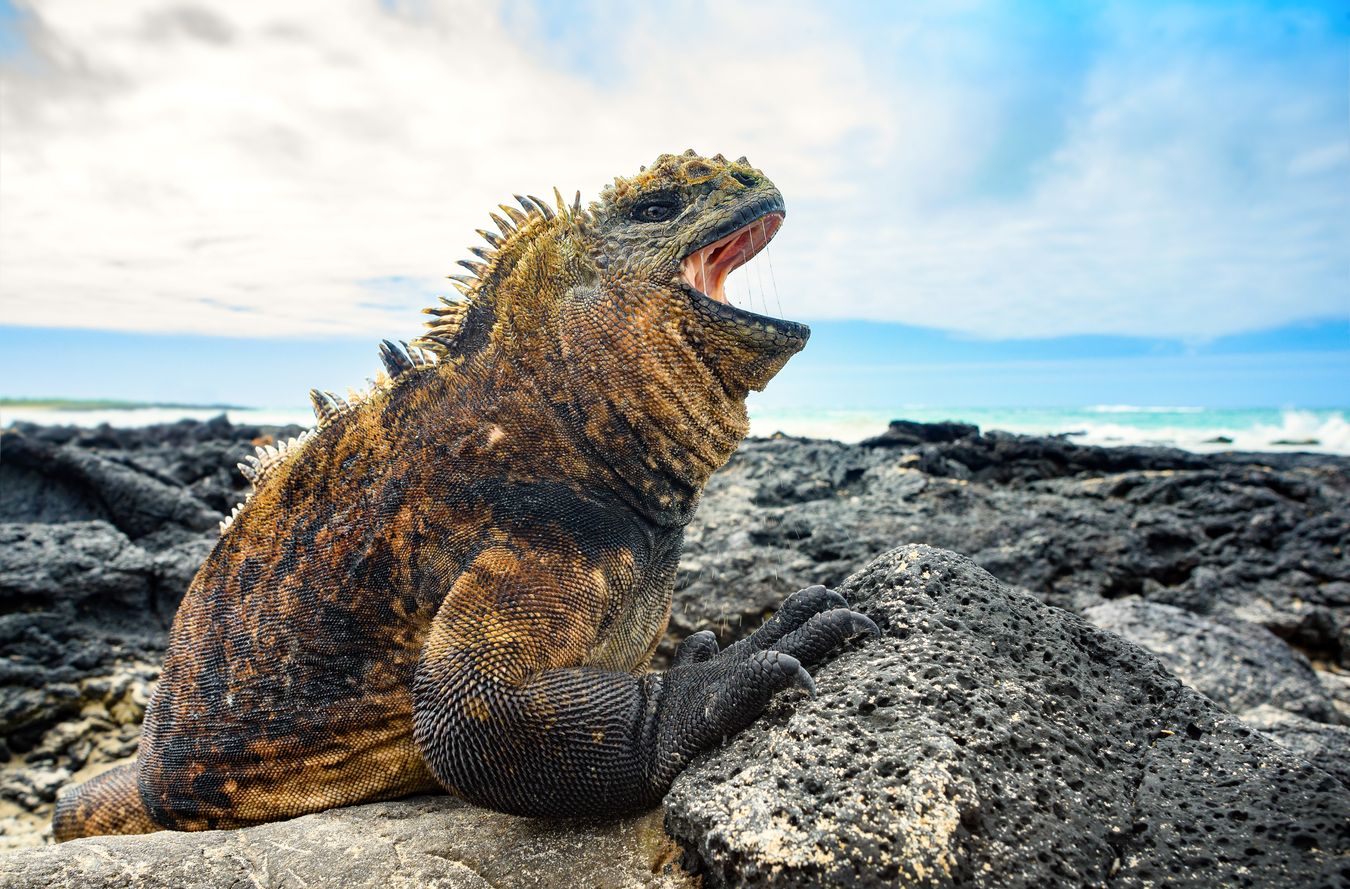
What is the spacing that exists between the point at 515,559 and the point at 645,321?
839mm

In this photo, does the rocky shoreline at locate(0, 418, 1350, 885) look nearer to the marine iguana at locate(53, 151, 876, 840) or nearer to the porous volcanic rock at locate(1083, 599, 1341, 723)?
the porous volcanic rock at locate(1083, 599, 1341, 723)

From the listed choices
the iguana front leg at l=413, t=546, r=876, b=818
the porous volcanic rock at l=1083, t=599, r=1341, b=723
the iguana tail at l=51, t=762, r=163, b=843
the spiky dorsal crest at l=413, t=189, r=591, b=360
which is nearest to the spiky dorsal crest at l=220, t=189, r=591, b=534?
the spiky dorsal crest at l=413, t=189, r=591, b=360

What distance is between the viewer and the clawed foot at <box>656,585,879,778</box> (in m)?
2.22

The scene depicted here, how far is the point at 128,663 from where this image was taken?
17.0 ft

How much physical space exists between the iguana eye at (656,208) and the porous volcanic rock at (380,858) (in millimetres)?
1888

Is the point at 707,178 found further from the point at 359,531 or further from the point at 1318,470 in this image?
the point at 1318,470

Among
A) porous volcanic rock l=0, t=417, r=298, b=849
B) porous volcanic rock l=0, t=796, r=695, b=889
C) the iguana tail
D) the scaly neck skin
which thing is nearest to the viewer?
porous volcanic rock l=0, t=796, r=695, b=889

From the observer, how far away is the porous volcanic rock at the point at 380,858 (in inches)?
84.2

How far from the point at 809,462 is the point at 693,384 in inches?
183

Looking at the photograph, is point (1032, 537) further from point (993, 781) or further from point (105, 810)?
point (105, 810)

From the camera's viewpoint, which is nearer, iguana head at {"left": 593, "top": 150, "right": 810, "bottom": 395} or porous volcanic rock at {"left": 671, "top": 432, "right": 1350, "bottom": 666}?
iguana head at {"left": 593, "top": 150, "right": 810, "bottom": 395}

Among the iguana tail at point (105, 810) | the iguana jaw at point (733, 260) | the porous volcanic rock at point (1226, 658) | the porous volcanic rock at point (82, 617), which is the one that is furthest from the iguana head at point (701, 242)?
the porous volcanic rock at point (82, 617)

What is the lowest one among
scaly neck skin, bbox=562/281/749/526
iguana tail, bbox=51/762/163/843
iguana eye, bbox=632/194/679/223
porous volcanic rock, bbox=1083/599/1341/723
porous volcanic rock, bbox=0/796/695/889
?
iguana tail, bbox=51/762/163/843

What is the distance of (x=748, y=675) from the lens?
2.24m
